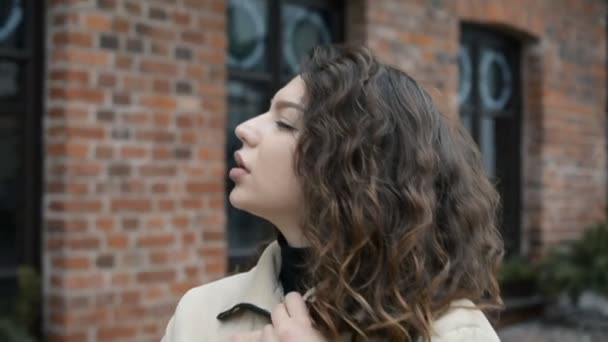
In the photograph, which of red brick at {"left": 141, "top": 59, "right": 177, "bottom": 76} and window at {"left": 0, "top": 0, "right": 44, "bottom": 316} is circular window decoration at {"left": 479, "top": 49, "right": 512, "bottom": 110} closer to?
red brick at {"left": 141, "top": 59, "right": 177, "bottom": 76}

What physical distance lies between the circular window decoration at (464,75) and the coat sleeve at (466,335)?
5230 millimetres

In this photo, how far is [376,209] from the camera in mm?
1668

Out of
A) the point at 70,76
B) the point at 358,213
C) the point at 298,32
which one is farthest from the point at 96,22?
the point at 358,213

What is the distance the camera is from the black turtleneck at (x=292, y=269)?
5.79ft

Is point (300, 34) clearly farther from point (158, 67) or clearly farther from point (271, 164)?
point (271, 164)

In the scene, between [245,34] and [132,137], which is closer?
[132,137]

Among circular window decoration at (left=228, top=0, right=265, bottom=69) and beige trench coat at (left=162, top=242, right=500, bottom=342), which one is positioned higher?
circular window decoration at (left=228, top=0, right=265, bottom=69)

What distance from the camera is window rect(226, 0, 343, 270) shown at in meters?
4.92

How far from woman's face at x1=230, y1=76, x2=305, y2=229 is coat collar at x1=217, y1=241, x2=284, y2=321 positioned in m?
0.13

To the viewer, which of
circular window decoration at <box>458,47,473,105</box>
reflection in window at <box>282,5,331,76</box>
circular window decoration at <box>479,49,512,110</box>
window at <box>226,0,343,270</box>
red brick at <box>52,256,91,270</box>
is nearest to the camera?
red brick at <box>52,256,91,270</box>

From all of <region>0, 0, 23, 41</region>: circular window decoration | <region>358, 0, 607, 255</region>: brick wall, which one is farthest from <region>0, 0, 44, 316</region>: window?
<region>358, 0, 607, 255</region>: brick wall

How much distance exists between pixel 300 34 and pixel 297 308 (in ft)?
12.6

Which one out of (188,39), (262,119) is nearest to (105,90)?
(188,39)

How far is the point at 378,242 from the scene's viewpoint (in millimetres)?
1688
